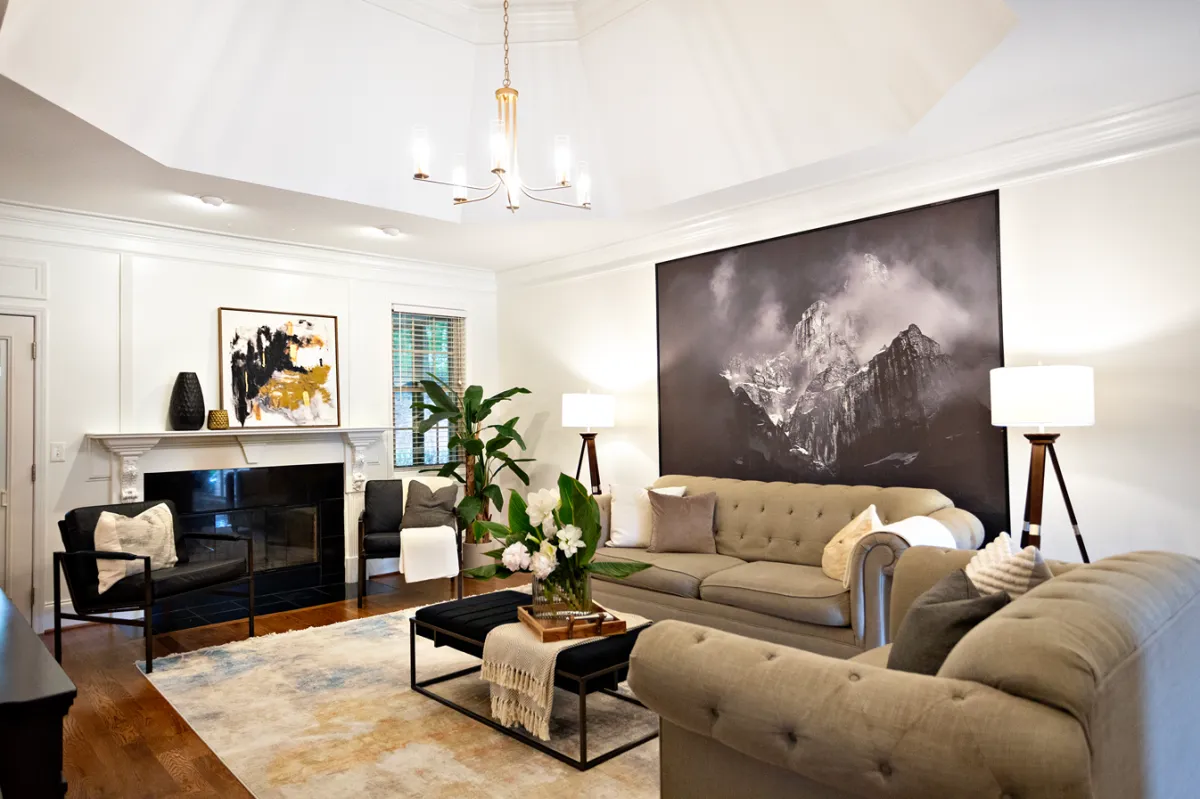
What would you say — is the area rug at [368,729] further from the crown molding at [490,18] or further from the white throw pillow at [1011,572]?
the crown molding at [490,18]

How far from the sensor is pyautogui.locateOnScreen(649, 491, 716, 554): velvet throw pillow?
15.4ft

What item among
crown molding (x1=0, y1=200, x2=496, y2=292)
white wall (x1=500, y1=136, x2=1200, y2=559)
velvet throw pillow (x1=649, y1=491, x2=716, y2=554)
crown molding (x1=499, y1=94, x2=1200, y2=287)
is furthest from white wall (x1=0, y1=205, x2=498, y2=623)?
white wall (x1=500, y1=136, x2=1200, y2=559)

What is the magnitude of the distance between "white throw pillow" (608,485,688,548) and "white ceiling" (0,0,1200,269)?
189cm

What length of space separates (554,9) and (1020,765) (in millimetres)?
4210

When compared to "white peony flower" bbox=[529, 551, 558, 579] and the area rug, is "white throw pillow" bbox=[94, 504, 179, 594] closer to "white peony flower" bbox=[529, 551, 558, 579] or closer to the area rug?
the area rug

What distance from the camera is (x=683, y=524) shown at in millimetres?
4723

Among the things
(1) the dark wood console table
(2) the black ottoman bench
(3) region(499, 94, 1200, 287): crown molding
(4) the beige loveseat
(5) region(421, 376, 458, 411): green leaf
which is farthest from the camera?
(5) region(421, 376, 458, 411): green leaf

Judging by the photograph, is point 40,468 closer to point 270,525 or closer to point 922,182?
point 270,525

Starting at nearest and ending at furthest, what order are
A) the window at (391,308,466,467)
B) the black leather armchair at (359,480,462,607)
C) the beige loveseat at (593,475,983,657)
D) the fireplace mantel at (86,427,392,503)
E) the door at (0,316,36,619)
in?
the beige loveseat at (593,475,983,657) → the door at (0,316,36,619) → the fireplace mantel at (86,427,392,503) → the black leather armchair at (359,480,462,607) → the window at (391,308,466,467)

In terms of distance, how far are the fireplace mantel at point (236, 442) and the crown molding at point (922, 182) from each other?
2.47 metres

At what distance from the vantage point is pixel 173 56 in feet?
12.4

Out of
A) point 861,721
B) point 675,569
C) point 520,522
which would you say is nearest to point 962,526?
point 675,569

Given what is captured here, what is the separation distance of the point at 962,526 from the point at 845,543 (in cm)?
56

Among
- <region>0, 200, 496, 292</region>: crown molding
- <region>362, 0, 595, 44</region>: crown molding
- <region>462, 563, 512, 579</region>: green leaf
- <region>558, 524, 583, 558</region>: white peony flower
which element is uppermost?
<region>362, 0, 595, 44</region>: crown molding
